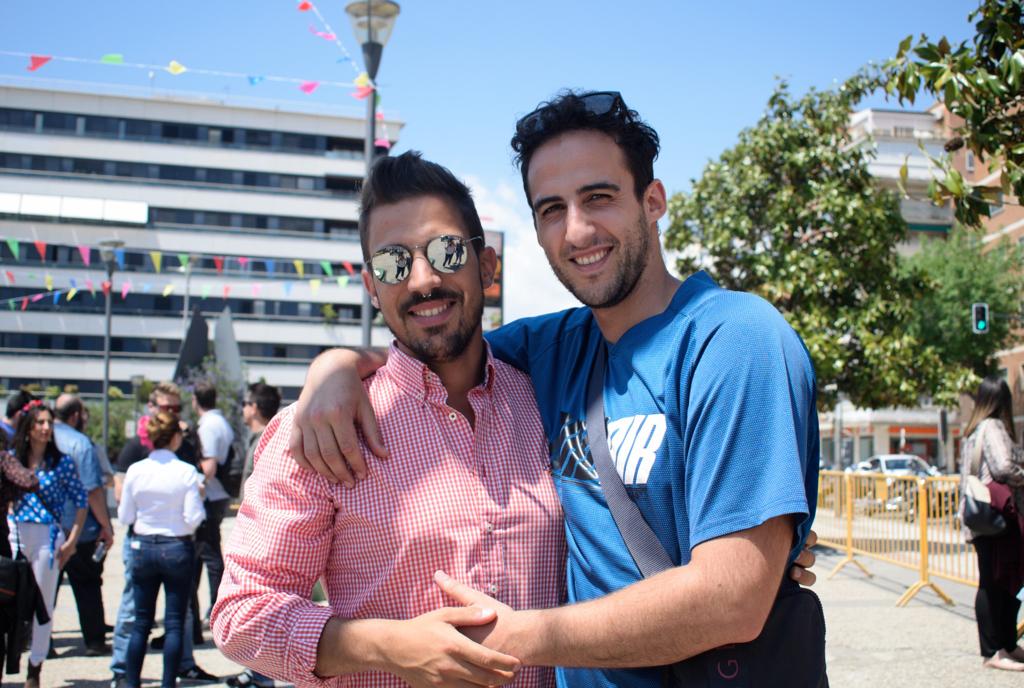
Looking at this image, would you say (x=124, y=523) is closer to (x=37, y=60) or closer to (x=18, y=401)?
(x=18, y=401)

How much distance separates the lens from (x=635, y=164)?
2.50 metres

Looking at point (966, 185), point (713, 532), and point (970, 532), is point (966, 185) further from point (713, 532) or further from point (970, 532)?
point (970, 532)

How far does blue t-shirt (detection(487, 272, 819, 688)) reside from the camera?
182cm

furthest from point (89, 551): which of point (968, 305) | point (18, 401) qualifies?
point (968, 305)

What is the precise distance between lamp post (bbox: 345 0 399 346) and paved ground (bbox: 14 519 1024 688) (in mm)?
3937

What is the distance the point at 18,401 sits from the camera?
854cm

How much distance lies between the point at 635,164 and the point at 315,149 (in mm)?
66470

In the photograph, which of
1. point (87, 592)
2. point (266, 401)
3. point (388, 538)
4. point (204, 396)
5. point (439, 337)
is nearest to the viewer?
point (388, 538)

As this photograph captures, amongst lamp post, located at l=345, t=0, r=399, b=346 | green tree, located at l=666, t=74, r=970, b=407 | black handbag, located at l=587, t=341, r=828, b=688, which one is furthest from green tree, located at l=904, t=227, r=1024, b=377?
black handbag, located at l=587, t=341, r=828, b=688

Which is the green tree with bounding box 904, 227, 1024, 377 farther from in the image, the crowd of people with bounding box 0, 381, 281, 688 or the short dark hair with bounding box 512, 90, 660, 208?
the short dark hair with bounding box 512, 90, 660, 208

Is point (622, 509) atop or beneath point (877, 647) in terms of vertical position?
atop

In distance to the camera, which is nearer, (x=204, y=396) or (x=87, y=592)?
(x=87, y=592)

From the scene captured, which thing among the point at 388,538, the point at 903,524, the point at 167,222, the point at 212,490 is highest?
the point at 167,222

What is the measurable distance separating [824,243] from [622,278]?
44.5ft
